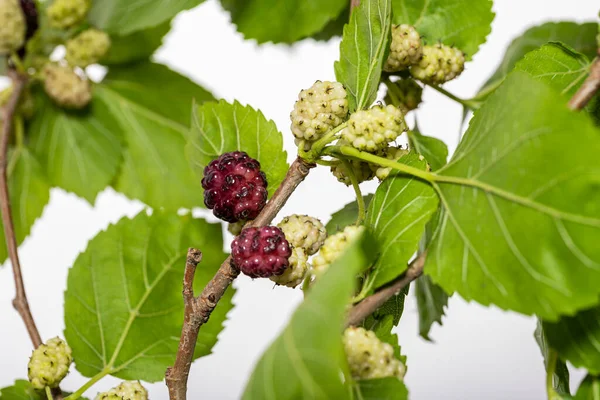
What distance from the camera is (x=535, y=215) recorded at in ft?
1.27

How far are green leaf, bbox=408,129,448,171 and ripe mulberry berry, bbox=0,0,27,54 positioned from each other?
0.42m

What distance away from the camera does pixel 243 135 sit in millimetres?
578

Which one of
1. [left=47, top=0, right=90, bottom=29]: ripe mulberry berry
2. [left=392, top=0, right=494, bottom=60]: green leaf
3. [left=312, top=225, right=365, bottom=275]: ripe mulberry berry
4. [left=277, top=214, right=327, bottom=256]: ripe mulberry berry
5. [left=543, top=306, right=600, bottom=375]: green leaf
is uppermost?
[left=47, top=0, right=90, bottom=29]: ripe mulberry berry

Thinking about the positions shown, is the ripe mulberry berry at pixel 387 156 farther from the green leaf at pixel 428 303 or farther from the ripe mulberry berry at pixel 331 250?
the green leaf at pixel 428 303

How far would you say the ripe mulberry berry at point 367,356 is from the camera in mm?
426

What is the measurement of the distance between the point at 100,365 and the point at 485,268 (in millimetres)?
401

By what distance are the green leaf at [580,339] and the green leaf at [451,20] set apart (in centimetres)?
28

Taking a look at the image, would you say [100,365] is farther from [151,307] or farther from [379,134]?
[379,134]

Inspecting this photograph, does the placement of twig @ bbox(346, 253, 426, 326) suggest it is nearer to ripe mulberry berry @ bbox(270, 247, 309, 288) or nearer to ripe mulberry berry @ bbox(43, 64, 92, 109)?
ripe mulberry berry @ bbox(270, 247, 309, 288)

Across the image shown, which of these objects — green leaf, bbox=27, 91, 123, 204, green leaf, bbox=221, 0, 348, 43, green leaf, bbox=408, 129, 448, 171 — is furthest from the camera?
green leaf, bbox=27, 91, 123, 204

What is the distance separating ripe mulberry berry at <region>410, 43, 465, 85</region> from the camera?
60 centimetres

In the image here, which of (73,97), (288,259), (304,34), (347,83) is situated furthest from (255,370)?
(73,97)

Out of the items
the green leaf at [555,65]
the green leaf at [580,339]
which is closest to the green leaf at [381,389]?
the green leaf at [580,339]

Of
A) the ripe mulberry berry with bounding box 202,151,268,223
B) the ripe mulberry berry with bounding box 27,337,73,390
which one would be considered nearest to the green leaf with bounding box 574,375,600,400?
the ripe mulberry berry with bounding box 202,151,268,223
